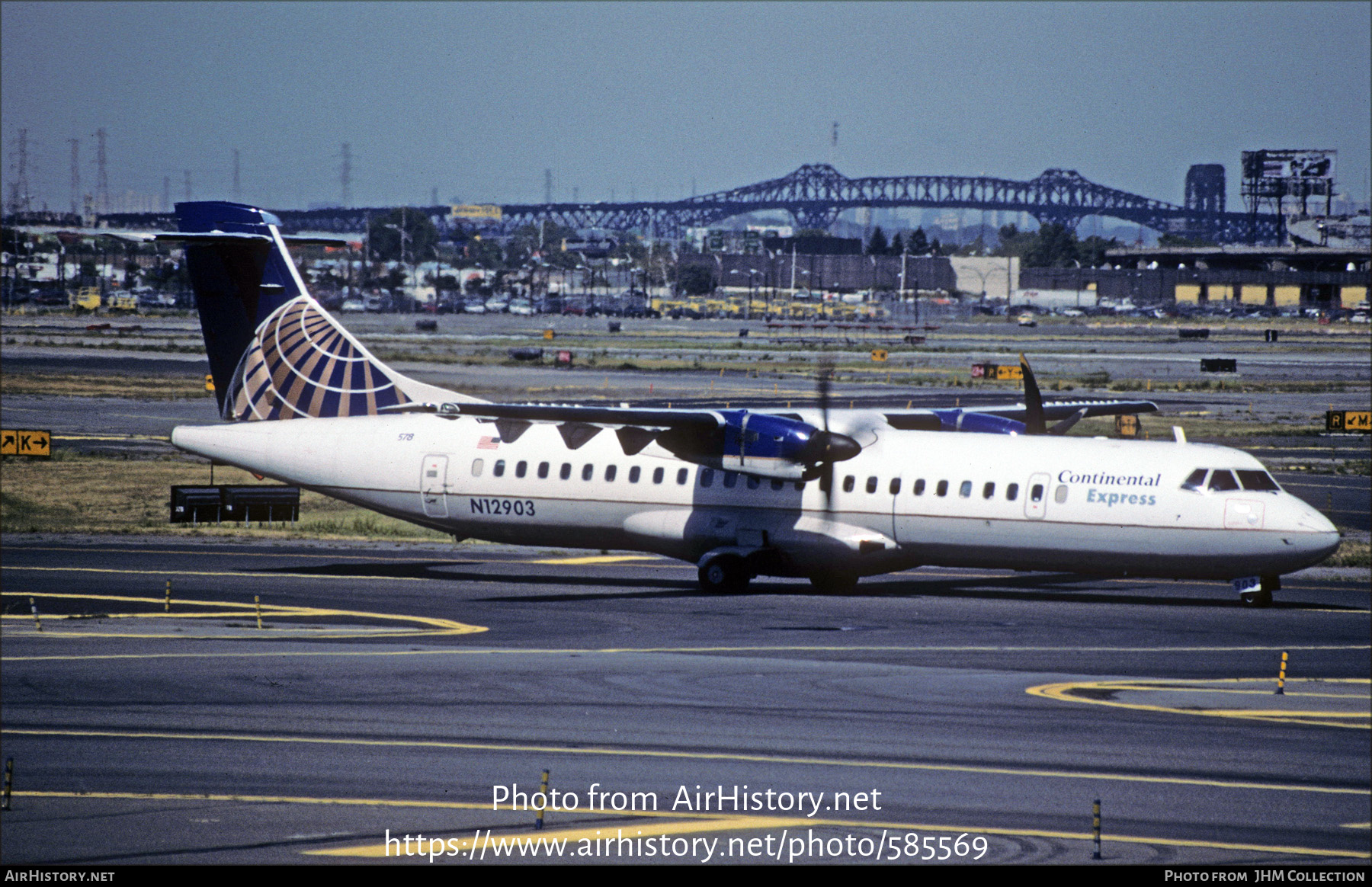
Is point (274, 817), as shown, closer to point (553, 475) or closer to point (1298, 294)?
point (553, 475)

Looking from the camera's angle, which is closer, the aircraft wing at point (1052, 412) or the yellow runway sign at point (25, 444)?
the aircraft wing at point (1052, 412)

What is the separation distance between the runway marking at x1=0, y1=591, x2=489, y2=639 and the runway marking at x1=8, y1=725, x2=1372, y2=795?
657cm

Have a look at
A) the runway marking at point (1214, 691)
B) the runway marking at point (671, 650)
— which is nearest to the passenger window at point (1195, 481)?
the runway marking at point (671, 650)

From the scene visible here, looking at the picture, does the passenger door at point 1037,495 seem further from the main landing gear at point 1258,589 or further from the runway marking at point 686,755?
the runway marking at point 686,755

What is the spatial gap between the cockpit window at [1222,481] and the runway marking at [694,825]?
12821mm

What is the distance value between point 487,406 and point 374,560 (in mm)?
7825

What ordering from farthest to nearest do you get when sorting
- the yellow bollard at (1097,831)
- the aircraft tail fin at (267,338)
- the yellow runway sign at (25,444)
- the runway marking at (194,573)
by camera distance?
1. the yellow runway sign at (25,444)
2. the aircraft tail fin at (267,338)
3. the runway marking at (194,573)
4. the yellow bollard at (1097,831)

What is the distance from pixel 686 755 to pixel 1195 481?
548 inches

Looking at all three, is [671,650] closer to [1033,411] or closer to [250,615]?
[250,615]

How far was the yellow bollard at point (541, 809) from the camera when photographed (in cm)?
1343

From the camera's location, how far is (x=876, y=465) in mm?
27578

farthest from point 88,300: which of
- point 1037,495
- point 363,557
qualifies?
point 1037,495

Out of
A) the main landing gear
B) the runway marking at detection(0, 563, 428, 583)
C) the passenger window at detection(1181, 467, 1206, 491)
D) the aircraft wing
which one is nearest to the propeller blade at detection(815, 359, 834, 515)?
the aircraft wing

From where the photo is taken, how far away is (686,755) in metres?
15.9
